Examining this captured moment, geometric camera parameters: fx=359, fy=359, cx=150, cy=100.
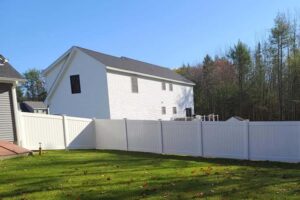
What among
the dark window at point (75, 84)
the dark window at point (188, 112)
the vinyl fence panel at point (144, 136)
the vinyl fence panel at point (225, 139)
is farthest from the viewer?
the dark window at point (188, 112)

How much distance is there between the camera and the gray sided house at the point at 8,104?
43.4 feet

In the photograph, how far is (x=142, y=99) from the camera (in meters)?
27.4

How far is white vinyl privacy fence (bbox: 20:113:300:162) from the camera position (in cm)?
1242

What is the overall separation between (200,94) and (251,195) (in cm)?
4143

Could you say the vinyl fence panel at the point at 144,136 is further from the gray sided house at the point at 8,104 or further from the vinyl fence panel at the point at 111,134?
the gray sided house at the point at 8,104

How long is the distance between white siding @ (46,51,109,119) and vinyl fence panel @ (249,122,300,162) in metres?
11.8

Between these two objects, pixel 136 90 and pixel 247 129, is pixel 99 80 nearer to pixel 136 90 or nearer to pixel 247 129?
pixel 136 90

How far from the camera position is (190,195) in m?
6.05

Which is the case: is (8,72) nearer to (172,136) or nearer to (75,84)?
(172,136)

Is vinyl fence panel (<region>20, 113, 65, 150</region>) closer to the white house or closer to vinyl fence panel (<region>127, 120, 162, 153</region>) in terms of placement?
vinyl fence panel (<region>127, 120, 162, 153</region>)

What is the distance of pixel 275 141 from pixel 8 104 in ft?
32.2

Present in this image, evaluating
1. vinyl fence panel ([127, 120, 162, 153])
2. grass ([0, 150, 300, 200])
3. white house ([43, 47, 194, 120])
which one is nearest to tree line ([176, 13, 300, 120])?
white house ([43, 47, 194, 120])

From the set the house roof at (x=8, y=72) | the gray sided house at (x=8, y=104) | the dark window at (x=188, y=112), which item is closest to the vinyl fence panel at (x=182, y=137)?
the gray sided house at (x=8, y=104)

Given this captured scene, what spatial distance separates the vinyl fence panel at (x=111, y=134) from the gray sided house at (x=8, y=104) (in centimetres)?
487
